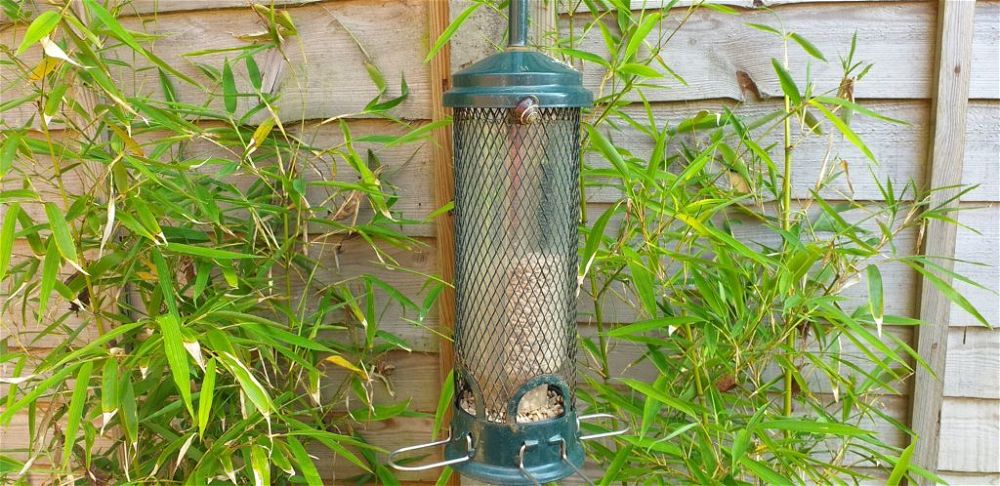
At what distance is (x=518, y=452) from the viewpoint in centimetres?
107

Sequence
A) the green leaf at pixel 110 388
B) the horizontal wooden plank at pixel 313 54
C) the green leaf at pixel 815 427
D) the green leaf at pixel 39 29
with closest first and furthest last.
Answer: the green leaf at pixel 39 29
the green leaf at pixel 110 388
the green leaf at pixel 815 427
the horizontal wooden plank at pixel 313 54

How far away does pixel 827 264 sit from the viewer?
1.33 m

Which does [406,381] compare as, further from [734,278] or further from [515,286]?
[734,278]

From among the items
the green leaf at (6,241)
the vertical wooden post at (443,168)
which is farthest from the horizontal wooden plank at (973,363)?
the green leaf at (6,241)

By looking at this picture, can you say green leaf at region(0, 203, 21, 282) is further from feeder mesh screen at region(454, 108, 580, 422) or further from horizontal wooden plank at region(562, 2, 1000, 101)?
horizontal wooden plank at region(562, 2, 1000, 101)

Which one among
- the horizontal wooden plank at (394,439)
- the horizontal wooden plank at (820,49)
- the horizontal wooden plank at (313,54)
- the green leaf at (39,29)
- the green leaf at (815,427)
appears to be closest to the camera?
the green leaf at (39,29)

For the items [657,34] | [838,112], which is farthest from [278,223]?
[838,112]

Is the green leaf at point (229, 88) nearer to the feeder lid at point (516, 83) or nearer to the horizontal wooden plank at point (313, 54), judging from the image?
the horizontal wooden plank at point (313, 54)

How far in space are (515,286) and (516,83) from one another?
0.30 meters

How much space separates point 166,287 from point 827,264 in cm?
111

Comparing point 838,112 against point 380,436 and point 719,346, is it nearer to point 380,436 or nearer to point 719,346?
point 719,346

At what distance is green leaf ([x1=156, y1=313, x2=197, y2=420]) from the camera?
101cm

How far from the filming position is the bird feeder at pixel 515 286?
1062 millimetres

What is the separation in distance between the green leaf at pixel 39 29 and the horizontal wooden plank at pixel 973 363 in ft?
5.27
